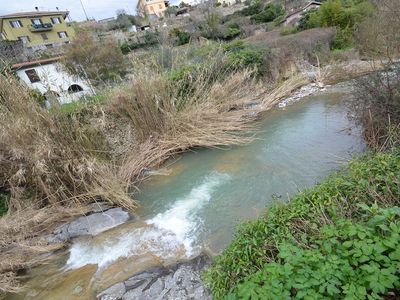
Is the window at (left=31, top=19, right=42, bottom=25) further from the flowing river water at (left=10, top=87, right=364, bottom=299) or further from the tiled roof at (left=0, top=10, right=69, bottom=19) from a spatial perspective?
the flowing river water at (left=10, top=87, right=364, bottom=299)

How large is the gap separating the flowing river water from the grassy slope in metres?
0.96

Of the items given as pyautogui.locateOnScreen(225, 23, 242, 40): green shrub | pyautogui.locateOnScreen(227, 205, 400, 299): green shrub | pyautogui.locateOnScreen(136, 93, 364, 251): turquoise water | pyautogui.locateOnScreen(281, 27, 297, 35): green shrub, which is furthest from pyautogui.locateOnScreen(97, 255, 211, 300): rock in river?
pyautogui.locateOnScreen(225, 23, 242, 40): green shrub

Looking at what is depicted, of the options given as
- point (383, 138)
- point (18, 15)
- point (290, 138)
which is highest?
point (18, 15)

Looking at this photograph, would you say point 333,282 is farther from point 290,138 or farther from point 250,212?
point 290,138

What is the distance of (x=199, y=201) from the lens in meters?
4.31

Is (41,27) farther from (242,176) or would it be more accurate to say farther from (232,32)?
(242,176)

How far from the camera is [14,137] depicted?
398cm

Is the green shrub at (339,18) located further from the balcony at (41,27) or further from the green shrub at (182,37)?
the balcony at (41,27)

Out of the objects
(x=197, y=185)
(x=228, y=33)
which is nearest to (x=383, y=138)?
(x=197, y=185)

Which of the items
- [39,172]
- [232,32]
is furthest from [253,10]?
[39,172]

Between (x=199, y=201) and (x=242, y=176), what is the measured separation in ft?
3.06

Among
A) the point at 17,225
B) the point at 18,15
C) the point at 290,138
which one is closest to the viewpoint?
the point at 17,225

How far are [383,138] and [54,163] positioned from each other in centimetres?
527

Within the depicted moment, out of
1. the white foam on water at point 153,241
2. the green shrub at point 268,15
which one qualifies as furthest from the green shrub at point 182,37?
the white foam on water at point 153,241
